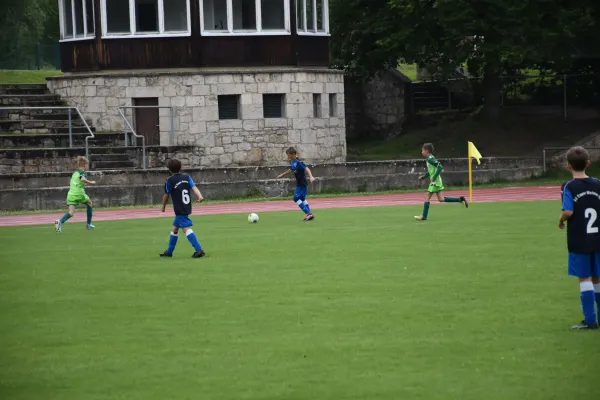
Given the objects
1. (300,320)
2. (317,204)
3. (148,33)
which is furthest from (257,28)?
(300,320)

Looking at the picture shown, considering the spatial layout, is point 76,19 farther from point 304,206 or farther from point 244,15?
point 304,206

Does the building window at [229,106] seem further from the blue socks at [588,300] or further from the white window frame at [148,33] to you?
the blue socks at [588,300]

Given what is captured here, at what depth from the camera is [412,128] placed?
4891 cm

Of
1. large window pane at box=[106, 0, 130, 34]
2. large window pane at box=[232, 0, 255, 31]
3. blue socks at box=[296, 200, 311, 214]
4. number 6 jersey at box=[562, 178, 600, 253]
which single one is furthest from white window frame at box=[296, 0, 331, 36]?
number 6 jersey at box=[562, 178, 600, 253]

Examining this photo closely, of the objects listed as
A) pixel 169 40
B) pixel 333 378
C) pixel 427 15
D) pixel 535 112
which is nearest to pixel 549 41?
pixel 427 15

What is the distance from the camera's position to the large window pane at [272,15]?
40875mm

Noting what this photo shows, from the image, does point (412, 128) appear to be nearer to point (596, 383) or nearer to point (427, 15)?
point (427, 15)

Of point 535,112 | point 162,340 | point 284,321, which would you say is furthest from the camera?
point 535,112

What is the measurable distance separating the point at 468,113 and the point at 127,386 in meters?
40.0

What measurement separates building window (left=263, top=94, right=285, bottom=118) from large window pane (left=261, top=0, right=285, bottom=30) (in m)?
2.39

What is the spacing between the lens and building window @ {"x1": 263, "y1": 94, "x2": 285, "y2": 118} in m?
40.2

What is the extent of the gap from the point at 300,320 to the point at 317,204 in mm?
19793

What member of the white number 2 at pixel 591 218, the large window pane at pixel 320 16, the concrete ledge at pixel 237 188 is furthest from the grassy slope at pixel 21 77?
the white number 2 at pixel 591 218

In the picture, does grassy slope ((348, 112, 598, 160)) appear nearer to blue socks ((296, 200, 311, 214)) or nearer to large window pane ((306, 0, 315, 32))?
large window pane ((306, 0, 315, 32))
